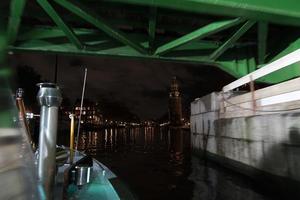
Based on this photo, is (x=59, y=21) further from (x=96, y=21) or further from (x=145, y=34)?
(x=145, y=34)

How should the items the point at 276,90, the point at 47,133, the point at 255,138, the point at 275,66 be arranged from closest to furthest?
1. the point at 47,133
2. the point at 276,90
3. the point at 275,66
4. the point at 255,138

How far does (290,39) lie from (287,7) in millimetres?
6168

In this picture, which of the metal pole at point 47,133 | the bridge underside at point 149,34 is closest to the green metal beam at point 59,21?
the bridge underside at point 149,34

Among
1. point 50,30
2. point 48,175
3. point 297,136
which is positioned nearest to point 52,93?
point 48,175

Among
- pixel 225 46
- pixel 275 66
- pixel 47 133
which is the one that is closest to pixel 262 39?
pixel 225 46

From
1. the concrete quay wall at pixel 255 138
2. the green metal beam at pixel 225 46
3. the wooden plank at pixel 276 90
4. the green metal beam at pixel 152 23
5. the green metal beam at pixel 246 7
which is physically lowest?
the concrete quay wall at pixel 255 138

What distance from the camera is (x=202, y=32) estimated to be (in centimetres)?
1166

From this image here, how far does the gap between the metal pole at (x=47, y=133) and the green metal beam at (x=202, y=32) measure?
849cm

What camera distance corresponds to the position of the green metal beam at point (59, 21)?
1001cm

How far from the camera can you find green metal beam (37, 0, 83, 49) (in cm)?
1001

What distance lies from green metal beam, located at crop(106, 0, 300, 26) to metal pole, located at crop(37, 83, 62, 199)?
4783mm

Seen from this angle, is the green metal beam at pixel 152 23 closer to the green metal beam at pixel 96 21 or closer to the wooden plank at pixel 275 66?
the green metal beam at pixel 96 21

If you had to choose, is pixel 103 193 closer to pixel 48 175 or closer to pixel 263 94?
pixel 48 175

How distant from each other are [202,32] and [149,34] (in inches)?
76.6
